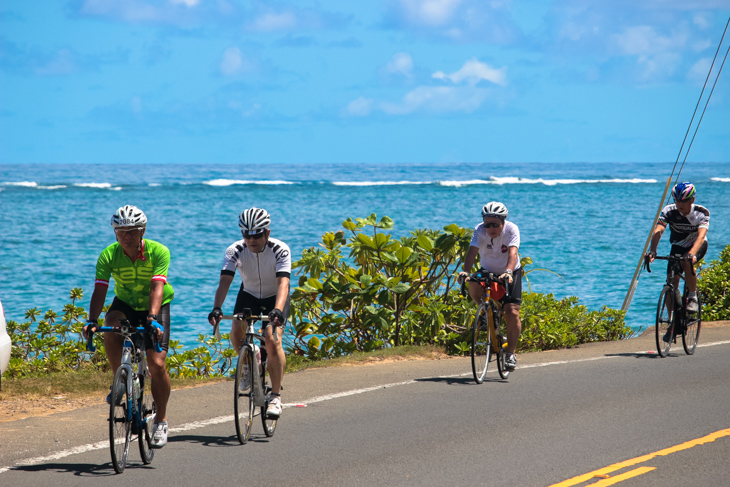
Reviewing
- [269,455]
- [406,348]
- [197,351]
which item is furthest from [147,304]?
[406,348]

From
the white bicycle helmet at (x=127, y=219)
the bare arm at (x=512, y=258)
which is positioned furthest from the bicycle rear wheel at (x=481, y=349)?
the white bicycle helmet at (x=127, y=219)

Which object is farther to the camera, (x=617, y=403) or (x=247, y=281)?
(x=617, y=403)

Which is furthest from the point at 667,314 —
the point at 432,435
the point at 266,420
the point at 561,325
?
the point at 266,420

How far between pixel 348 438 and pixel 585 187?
8128 centimetres

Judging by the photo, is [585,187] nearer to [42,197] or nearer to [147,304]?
[42,197]

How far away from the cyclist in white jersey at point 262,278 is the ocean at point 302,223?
857cm

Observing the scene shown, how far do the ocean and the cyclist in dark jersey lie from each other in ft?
21.0

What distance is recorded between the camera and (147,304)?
6.59 meters

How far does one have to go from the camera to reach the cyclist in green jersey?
6270 mm

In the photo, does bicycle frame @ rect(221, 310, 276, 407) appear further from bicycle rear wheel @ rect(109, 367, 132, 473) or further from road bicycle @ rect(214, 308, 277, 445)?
bicycle rear wheel @ rect(109, 367, 132, 473)

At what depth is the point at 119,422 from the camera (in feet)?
19.7

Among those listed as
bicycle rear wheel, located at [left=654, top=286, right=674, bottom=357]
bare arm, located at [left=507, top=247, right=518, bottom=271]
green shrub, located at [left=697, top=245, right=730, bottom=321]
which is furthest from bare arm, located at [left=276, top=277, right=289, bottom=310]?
green shrub, located at [left=697, top=245, right=730, bottom=321]

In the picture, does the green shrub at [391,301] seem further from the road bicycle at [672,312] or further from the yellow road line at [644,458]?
the yellow road line at [644,458]

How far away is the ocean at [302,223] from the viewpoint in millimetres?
22859
